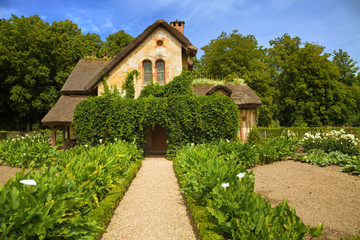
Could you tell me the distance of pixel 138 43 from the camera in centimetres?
1426

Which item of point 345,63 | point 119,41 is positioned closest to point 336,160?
point 119,41

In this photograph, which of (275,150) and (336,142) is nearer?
(275,150)

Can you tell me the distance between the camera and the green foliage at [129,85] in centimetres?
1418

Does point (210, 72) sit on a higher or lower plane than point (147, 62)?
higher

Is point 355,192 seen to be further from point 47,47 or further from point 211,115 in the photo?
point 47,47

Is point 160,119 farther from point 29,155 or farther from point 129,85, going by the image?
point 29,155

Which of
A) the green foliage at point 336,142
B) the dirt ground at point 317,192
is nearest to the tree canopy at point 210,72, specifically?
the green foliage at point 336,142

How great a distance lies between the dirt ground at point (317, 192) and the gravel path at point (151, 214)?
228 centimetres

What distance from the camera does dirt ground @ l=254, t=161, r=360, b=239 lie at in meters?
4.41

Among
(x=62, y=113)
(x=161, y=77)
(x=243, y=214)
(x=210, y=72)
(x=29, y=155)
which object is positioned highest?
(x=210, y=72)

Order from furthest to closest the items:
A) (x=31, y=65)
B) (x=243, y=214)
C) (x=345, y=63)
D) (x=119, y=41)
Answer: (x=345, y=63) → (x=119, y=41) → (x=31, y=65) → (x=243, y=214)

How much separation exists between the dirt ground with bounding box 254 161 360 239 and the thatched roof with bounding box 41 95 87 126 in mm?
11448

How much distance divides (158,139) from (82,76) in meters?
7.25

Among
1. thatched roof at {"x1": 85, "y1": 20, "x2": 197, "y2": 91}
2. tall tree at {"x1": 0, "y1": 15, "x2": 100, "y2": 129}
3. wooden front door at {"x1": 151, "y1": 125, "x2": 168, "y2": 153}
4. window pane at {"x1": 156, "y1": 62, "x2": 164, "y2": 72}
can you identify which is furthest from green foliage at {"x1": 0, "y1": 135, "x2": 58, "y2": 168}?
tall tree at {"x1": 0, "y1": 15, "x2": 100, "y2": 129}
